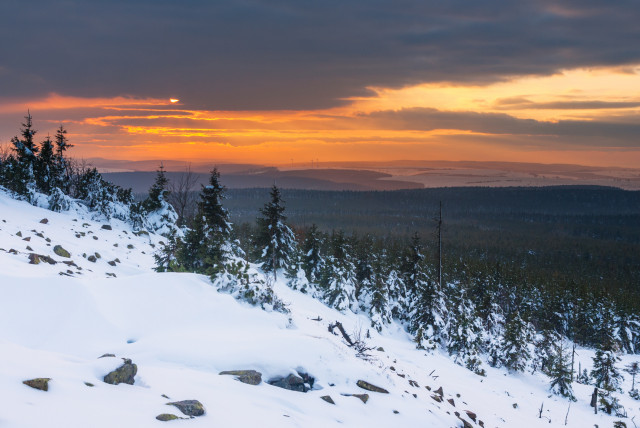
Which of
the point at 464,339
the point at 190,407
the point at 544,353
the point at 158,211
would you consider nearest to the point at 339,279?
the point at 464,339

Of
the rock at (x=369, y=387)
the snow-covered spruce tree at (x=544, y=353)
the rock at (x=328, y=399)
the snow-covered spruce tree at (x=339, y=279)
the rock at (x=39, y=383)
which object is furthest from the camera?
the snow-covered spruce tree at (x=339, y=279)

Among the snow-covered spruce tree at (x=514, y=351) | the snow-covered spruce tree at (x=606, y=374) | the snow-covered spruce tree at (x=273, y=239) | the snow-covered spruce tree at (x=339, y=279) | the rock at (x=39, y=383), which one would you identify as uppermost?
the rock at (x=39, y=383)

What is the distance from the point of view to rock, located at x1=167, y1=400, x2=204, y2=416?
18.0 ft

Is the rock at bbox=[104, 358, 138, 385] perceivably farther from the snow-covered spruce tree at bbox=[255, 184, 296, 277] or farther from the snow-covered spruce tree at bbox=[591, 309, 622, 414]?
the snow-covered spruce tree at bbox=[591, 309, 622, 414]

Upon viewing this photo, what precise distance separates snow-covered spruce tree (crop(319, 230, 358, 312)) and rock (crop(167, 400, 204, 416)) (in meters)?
26.6

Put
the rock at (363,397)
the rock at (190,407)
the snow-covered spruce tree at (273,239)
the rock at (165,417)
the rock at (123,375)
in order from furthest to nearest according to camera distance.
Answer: the snow-covered spruce tree at (273,239)
the rock at (363,397)
the rock at (123,375)
the rock at (190,407)
the rock at (165,417)

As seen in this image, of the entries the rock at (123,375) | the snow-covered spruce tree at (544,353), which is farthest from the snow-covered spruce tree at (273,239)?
the rock at (123,375)

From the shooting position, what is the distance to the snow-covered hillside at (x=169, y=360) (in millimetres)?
5168

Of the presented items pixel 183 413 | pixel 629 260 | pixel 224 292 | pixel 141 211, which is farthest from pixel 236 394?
pixel 629 260

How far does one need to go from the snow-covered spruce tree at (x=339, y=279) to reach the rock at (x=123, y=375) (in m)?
26.3

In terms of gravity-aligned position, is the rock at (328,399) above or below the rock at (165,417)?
below

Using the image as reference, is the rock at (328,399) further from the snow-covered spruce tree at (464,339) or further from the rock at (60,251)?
the snow-covered spruce tree at (464,339)

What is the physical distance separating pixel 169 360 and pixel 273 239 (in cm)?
2428

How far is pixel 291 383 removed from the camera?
7879 mm
